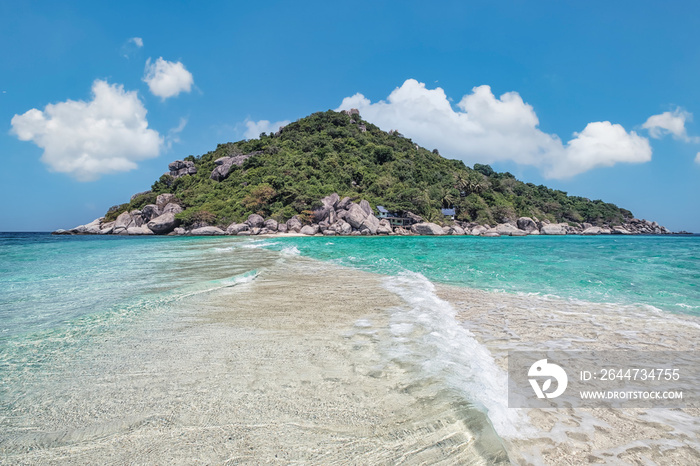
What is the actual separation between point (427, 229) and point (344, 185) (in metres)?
22.3

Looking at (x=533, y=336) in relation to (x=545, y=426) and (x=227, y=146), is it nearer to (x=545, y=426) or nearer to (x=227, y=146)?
(x=545, y=426)

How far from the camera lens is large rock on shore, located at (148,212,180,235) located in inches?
2285

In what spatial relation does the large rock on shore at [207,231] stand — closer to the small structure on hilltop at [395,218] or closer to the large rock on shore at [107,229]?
the large rock on shore at [107,229]

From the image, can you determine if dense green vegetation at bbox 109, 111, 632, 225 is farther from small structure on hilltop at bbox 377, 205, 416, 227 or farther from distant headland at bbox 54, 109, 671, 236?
small structure on hilltop at bbox 377, 205, 416, 227

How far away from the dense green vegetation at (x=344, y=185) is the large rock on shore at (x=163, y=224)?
237cm

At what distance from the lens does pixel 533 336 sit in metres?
4.45

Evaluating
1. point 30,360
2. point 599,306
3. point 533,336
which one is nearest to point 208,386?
point 30,360

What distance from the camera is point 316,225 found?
186 feet

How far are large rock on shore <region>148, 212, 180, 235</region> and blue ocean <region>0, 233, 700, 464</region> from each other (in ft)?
188

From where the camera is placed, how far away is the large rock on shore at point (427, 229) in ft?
195

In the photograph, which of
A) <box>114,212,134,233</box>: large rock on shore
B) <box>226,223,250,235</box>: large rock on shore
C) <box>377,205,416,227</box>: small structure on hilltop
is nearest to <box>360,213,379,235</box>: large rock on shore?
<box>377,205,416,227</box>: small structure on hilltop

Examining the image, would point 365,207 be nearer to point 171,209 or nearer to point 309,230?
point 309,230

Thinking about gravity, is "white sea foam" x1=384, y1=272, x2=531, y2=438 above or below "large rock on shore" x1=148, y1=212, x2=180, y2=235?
below

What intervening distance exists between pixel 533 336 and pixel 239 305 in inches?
Result: 197
